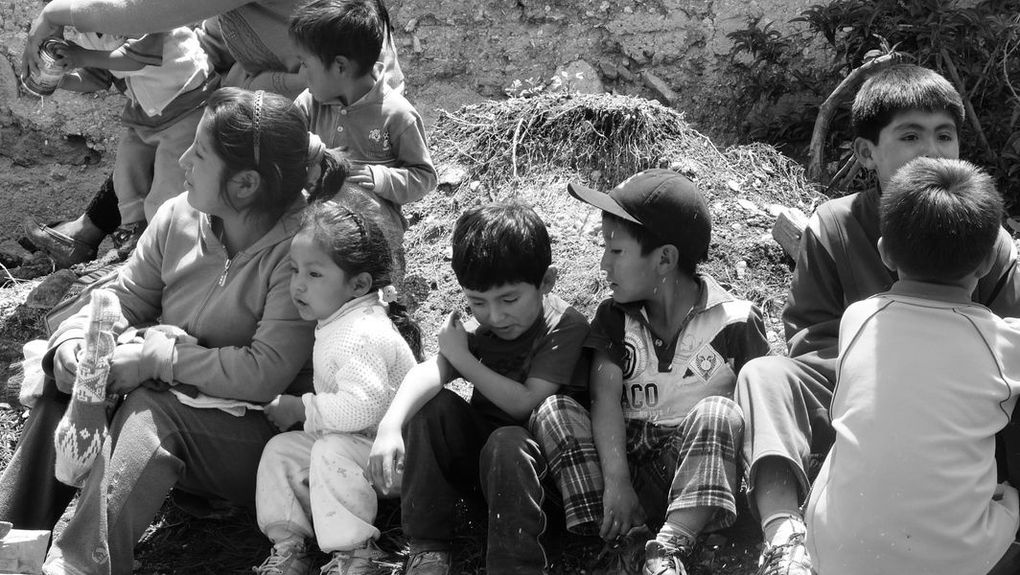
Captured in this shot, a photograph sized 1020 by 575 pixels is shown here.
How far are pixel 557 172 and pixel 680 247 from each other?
6.20 ft

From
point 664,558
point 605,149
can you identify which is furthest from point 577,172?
point 664,558

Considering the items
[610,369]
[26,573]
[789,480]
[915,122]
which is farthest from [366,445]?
[915,122]

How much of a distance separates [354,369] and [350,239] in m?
0.35

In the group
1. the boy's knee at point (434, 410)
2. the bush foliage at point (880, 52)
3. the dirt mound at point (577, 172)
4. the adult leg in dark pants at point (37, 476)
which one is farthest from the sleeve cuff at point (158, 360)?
the bush foliage at point (880, 52)

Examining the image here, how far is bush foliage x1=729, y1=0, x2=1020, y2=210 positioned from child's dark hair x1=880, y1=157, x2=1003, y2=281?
2391 millimetres

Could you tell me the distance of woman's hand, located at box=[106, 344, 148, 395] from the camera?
120 inches

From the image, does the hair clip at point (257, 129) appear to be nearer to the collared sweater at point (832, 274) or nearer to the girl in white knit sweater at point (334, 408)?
Answer: the girl in white knit sweater at point (334, 408)

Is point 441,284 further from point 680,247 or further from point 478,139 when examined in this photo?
point 680,247

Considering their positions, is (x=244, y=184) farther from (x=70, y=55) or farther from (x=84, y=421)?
(x=70, y=55)

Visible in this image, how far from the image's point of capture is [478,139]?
200 inches

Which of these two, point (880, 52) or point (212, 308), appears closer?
point (212, 308)

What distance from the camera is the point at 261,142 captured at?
3.21 meters

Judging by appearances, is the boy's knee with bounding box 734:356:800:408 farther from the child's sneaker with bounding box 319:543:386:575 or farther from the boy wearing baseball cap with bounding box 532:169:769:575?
the child's sneaker with bounding box 319:543:386:575

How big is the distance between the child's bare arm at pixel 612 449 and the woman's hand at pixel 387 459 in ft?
1.62
